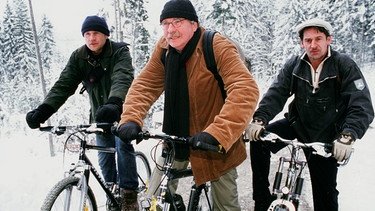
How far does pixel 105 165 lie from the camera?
16.5 feet

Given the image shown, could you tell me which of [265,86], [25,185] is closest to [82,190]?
[25,185]

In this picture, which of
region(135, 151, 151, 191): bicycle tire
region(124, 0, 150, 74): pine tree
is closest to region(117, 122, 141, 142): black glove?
region(135, 151, 151, 191): bicycle tire

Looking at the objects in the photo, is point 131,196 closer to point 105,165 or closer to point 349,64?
point 105,165

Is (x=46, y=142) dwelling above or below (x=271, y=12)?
below

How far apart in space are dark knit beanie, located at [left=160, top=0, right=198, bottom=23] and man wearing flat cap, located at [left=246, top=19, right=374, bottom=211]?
146 cm

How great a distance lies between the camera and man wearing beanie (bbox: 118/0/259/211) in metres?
2.87

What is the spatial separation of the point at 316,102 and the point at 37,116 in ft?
12.0

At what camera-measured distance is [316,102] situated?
12.4 feet

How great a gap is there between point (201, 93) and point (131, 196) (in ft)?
7.86

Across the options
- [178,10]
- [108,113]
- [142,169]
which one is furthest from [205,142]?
[142,169]

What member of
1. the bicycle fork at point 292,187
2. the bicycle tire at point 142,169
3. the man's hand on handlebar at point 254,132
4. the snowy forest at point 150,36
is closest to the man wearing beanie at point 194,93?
the man's hand on handlebar at point 254,132

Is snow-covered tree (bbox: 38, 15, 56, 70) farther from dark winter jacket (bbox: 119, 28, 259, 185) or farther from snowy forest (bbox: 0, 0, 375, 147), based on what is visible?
dark winter jacket (bbox: 119, 28, 259, 185)

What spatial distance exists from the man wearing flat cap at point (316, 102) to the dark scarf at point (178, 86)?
33.1 inches

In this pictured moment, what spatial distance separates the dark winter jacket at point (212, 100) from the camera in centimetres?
265
